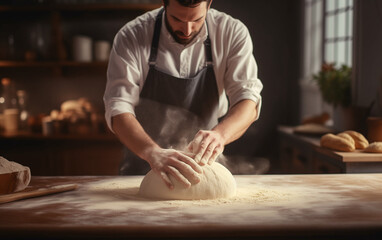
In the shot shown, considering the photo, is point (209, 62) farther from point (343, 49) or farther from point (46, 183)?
point (343, 49)

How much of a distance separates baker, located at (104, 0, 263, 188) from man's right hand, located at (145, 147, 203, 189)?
0.99ft

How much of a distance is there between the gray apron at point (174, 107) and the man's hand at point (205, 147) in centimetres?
54

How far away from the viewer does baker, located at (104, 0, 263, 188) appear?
1.85 metres

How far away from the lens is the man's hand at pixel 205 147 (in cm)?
153

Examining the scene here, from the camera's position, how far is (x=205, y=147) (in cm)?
154

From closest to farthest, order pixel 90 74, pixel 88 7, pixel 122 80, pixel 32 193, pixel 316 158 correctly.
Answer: pixel 32 193
pixel 122 80
pixel 316 158
pixel 88 7
pixel 90 74

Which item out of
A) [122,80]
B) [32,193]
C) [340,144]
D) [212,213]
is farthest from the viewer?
[340,144]

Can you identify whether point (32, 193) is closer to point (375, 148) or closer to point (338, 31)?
point (375, 148)

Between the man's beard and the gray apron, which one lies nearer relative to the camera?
the man's beard

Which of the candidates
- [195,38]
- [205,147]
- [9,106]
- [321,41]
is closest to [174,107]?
[195,38]

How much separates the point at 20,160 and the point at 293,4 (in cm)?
291

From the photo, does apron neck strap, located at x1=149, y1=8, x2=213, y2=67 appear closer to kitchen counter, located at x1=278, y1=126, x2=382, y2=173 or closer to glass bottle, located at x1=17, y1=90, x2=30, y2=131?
kitchen counter, located at x1=278, y1=126, x2=382, y2=173

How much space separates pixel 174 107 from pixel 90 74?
1878 mm

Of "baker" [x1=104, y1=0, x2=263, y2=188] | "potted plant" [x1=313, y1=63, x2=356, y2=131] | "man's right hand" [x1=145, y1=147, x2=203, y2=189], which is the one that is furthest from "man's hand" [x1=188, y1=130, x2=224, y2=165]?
"potted plant" [x1=313, y1=63, x2=356, y2=131]
